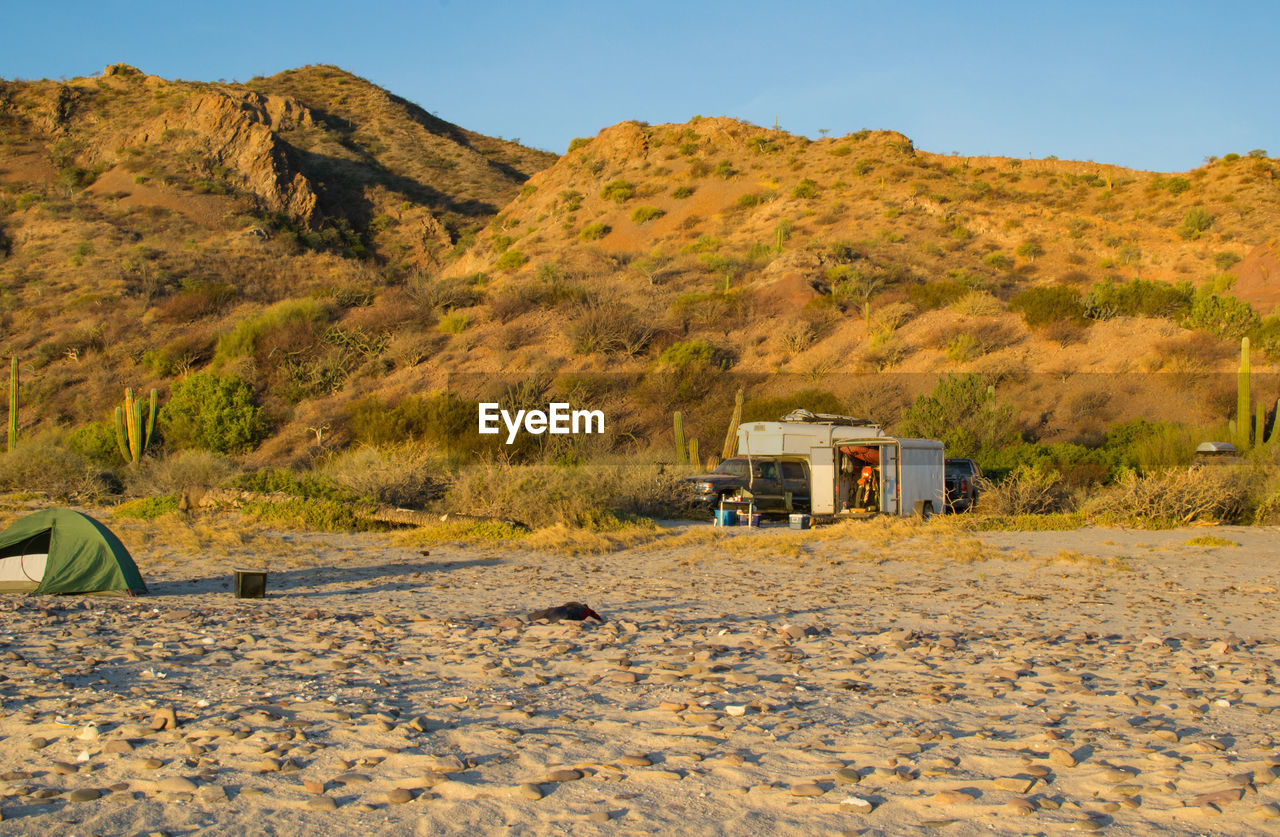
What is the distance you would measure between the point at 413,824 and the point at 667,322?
36.1m

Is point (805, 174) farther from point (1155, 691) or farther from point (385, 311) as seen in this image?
point (1155, 691)

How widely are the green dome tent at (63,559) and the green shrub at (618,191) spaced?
1945 inches

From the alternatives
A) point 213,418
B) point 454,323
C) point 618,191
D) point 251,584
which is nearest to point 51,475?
point 213,418

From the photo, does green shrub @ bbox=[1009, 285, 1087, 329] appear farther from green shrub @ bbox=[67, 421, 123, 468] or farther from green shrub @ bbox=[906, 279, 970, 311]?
green shrub @ bbox=[67, 421, 123, 468]

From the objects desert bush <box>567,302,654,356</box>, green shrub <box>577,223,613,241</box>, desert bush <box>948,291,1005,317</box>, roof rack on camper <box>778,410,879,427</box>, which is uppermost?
green shrub <box>577,223,613,241</box>

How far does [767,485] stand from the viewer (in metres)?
18.7

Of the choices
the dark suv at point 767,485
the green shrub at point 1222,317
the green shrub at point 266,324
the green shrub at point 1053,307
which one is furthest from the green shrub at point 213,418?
the green shrub at point 1222,317

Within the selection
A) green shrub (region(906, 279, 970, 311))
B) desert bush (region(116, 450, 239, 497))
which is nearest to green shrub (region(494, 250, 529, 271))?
green shrub (region(906, 279, 970, 311))

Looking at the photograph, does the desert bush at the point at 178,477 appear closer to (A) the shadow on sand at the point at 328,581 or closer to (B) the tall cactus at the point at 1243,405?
(A) the shadow on sand at the point at 328,581

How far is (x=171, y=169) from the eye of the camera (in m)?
58.4

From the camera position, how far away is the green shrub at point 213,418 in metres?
32.1

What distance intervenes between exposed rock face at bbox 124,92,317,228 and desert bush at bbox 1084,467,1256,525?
174 feet

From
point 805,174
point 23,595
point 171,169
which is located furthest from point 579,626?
point 171,169

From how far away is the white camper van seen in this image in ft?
58.5
